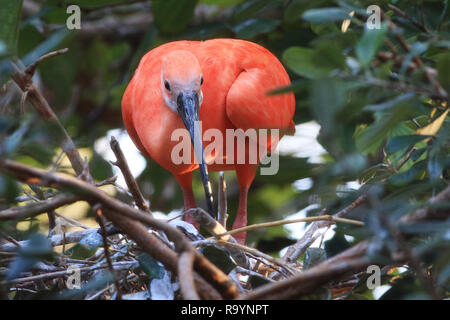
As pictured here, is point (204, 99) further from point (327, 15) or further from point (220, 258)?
point (327, 15)

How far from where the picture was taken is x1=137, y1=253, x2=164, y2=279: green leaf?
213 cm

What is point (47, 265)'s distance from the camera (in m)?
2.60

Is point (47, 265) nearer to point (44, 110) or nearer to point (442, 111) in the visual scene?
point (44, 110)

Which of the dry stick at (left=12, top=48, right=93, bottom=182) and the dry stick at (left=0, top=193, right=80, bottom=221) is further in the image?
the dry stick at (left=12, top=48, right=93, bottom=182)

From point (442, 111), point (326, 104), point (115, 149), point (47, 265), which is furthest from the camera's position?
point (47, 265)

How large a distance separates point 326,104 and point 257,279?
43.0 inches

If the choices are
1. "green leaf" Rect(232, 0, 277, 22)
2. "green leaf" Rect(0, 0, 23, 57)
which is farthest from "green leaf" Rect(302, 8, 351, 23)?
"green leaf" Rect(232, 0, 277, 22)

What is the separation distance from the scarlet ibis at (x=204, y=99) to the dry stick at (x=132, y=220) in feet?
4.67

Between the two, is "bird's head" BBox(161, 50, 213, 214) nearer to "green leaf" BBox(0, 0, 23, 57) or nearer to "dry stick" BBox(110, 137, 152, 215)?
"dry stick" BBox(110, 137, 152, 215)

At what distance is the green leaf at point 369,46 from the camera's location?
1.61 meters

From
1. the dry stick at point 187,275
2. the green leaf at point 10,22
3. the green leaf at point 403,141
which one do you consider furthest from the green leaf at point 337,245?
the green leaf at point 10,22

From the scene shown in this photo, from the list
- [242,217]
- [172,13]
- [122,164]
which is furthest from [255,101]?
[122,164]

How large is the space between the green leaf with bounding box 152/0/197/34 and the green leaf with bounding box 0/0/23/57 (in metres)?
1.48
